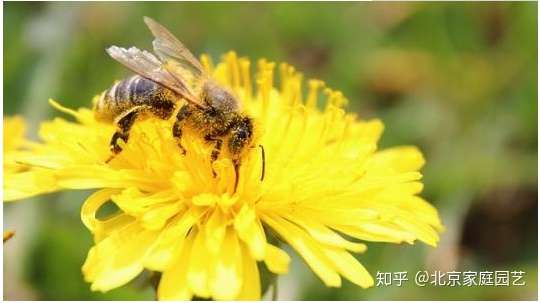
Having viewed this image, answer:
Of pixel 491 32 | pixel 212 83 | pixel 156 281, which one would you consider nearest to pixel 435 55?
pixel 491 32

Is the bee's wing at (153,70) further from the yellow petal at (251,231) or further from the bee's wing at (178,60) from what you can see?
the yellow petal at (251,231)

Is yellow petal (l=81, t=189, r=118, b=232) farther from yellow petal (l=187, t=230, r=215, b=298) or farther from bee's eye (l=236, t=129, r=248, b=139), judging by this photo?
bee's eye (l=236, t=129, r=248, b=139)

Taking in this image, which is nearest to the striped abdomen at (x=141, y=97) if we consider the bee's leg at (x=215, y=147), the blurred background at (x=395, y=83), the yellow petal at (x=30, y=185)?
the bee's leg at (x=215, y=147)

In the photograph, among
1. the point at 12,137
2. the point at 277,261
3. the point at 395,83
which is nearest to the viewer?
the point at 277,261

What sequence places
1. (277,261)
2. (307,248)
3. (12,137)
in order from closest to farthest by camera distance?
(277,261) → (307,248) → (12,137)

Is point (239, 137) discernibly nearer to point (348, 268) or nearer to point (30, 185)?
point (348, 268)

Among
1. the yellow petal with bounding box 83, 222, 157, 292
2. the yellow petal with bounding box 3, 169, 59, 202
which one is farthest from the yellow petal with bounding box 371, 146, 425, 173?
the yellow petal with bounding box 3, 169, 59, 202

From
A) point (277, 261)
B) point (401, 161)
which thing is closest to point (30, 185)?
point (277, 261)

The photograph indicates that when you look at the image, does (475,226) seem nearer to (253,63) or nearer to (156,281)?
(253,63)

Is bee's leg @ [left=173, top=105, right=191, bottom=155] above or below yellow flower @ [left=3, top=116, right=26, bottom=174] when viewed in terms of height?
below
